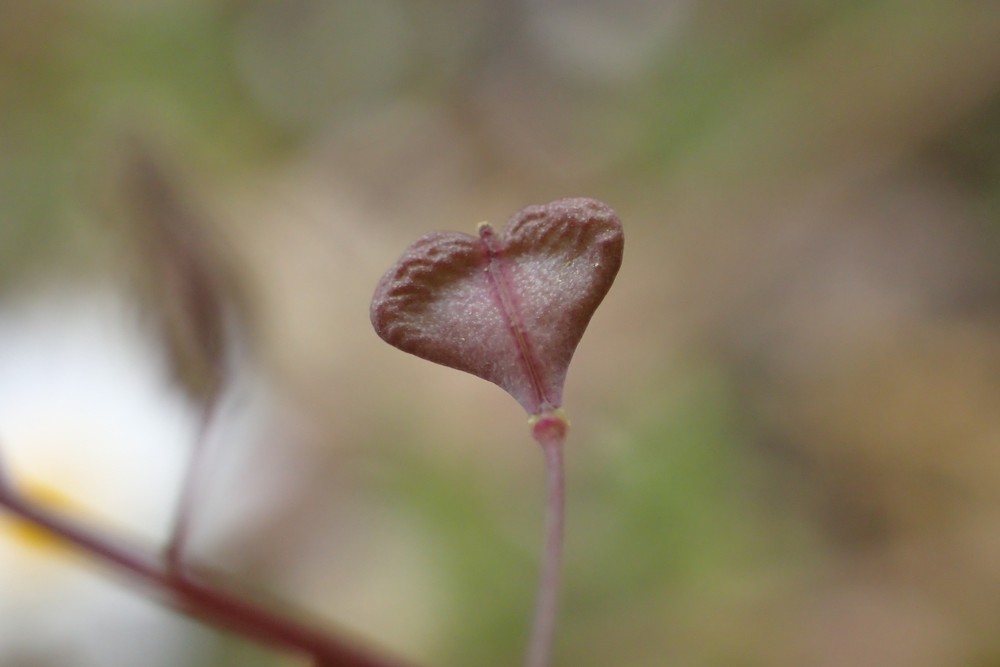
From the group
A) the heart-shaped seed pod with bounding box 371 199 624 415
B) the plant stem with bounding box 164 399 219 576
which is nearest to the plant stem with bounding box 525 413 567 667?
the heart-shaped seed pod with bounding box 371 199 624 415

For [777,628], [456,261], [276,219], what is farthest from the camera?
[276,219]

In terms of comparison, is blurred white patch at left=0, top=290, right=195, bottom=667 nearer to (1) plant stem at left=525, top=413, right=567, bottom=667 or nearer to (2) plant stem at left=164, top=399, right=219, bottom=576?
(2) plant stem at left=164, top=399, right=219, bottom=576

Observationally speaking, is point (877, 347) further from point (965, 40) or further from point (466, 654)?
point (466, 654)

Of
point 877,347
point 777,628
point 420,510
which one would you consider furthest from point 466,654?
point 877,347

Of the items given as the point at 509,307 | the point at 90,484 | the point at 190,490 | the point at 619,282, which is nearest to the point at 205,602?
the point at 190,490

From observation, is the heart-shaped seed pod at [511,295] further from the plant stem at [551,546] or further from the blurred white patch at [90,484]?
the blurred white patch at [90,484]

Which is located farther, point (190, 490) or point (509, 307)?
point (190, 490)

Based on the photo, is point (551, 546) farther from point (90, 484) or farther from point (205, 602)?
point (90, 484)
